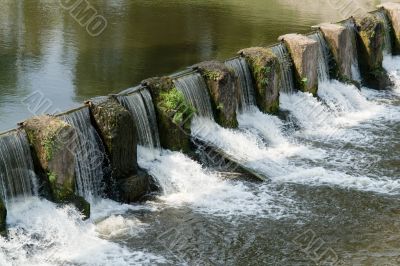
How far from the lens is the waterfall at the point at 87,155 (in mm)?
14148

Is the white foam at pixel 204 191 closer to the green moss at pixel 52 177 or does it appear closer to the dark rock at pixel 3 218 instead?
the green moss at pixel 52 177

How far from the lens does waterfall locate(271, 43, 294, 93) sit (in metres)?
21.3

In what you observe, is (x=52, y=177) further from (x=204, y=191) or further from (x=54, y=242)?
(x=204, y=191)

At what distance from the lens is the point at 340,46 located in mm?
23547

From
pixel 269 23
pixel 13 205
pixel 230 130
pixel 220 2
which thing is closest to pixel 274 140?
pixel 230 130

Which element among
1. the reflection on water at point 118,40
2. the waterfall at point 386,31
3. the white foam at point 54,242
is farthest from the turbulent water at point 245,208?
the waterfall at point 386,31

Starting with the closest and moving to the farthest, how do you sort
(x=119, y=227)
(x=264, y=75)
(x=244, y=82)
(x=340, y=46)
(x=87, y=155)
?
(x=119, y=227) < (x=87, y=155) < (x=264, y=75) < (x=244, y=82) < (x=340, y=46)

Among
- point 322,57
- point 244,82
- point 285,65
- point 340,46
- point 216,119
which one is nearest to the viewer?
point 216,119

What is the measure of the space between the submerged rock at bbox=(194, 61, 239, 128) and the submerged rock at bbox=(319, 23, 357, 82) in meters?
6.35

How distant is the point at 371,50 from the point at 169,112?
38.7ft

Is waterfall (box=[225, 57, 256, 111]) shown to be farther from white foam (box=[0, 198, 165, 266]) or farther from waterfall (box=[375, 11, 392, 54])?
waterfall (box=[375, 11, 392, 54])

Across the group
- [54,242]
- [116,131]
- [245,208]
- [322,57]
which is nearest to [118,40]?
[322,57]

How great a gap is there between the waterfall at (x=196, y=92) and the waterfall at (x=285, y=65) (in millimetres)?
4135

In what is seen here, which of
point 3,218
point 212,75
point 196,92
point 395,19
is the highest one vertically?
point 395,19
